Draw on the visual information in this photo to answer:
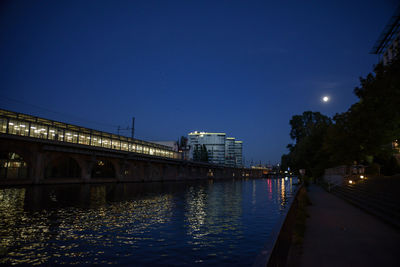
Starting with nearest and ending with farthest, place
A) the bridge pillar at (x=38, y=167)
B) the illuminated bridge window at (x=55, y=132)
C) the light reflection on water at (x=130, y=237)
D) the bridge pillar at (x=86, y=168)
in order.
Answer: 1. the light reflection on water at (x=130, y=237)
2. the bridge pillar at (x=38, y=167)
3. the illuminated bridge window at (x=55, y=132)
4. the bridge pillar at (x=86, y=168)

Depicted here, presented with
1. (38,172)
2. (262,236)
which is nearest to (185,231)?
(262,236)

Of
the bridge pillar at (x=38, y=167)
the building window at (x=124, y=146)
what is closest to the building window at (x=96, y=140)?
the building window at (x=124, y=146)

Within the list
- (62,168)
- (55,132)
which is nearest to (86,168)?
(55,132)

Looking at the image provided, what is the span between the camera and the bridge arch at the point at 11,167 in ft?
Answer: 148

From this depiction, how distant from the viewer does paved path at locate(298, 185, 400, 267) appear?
750 cm

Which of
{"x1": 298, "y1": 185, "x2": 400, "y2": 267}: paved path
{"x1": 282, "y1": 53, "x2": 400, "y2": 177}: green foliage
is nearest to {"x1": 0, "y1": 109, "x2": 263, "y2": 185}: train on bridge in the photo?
{"x1": 298, "y1": 185, "x2": 400, "y2": 267}: paved path

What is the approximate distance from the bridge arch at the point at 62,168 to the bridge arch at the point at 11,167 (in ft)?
28.8

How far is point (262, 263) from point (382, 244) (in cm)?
721

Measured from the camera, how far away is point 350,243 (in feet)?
30.6

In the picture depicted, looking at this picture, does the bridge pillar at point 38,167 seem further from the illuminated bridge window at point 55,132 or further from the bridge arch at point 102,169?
the bridge arch at point 102,169

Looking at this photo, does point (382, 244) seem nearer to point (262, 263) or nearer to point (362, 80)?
point (262, 263)

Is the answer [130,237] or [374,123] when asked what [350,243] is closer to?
[130,237]

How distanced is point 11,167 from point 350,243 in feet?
176

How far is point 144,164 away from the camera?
73562 mm
